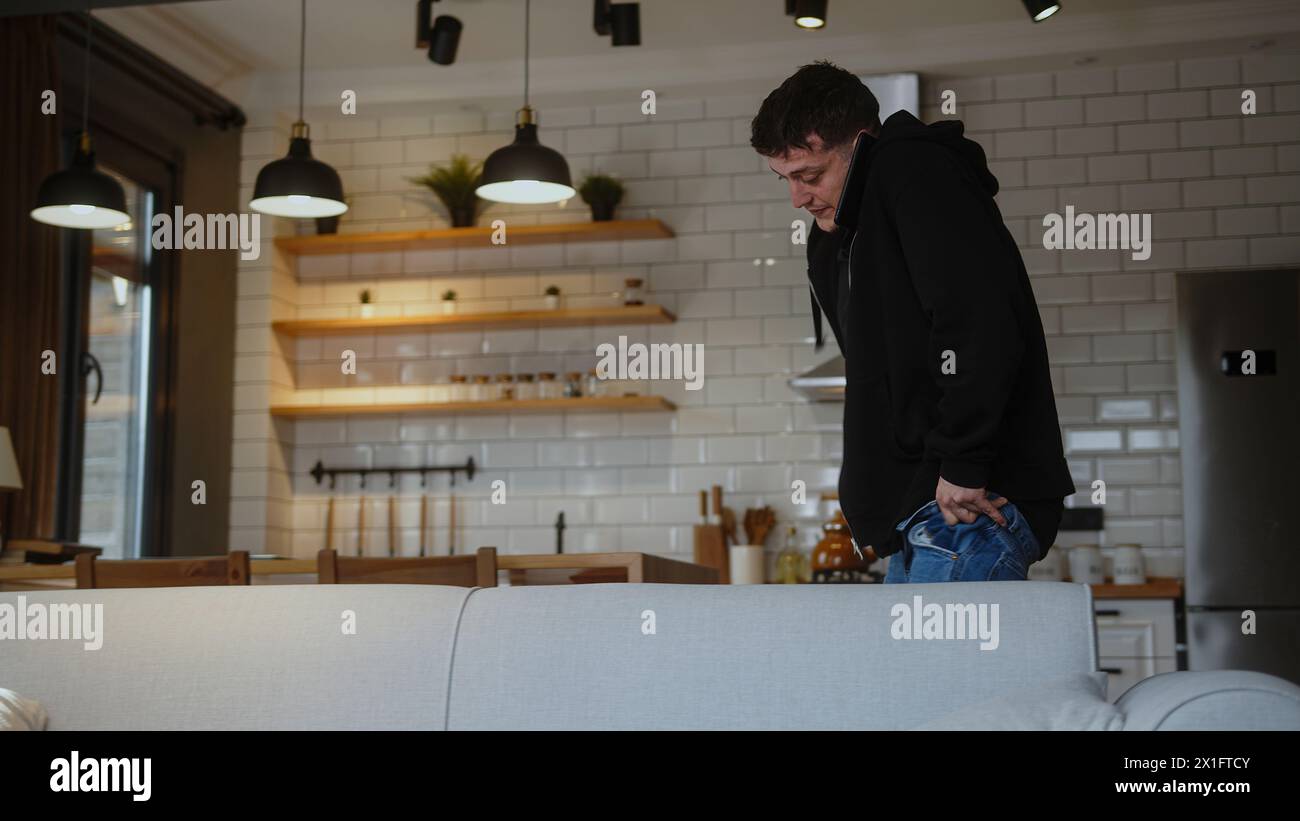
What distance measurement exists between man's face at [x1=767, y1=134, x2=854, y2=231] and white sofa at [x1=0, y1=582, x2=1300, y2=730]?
643 millimetres

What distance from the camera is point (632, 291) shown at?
216 inches

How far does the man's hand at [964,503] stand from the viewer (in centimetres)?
182

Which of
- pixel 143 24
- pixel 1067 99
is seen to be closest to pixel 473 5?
pixel 143 24

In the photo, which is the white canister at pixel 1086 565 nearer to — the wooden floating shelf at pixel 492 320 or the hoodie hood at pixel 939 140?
the wooden floating shelf at pixel 492 320

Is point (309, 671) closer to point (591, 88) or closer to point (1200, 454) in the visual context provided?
point (1200, 454)

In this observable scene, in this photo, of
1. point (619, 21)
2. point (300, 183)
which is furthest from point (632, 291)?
point (300, 183)

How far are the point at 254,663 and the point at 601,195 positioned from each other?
12.5 feet

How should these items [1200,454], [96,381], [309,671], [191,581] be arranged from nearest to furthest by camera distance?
[309,671] < [191,581] < [1200,454] < [96,381]

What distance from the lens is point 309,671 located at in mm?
1804

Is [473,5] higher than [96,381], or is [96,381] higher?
[473,5]

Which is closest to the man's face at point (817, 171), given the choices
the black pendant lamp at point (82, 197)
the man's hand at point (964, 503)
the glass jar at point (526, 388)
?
the man's hand at point (964, 503)

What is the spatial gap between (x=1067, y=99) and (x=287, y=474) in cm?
347

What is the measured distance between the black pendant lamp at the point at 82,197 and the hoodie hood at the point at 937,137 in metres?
2.81

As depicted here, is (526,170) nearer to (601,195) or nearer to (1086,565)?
(601,195)
